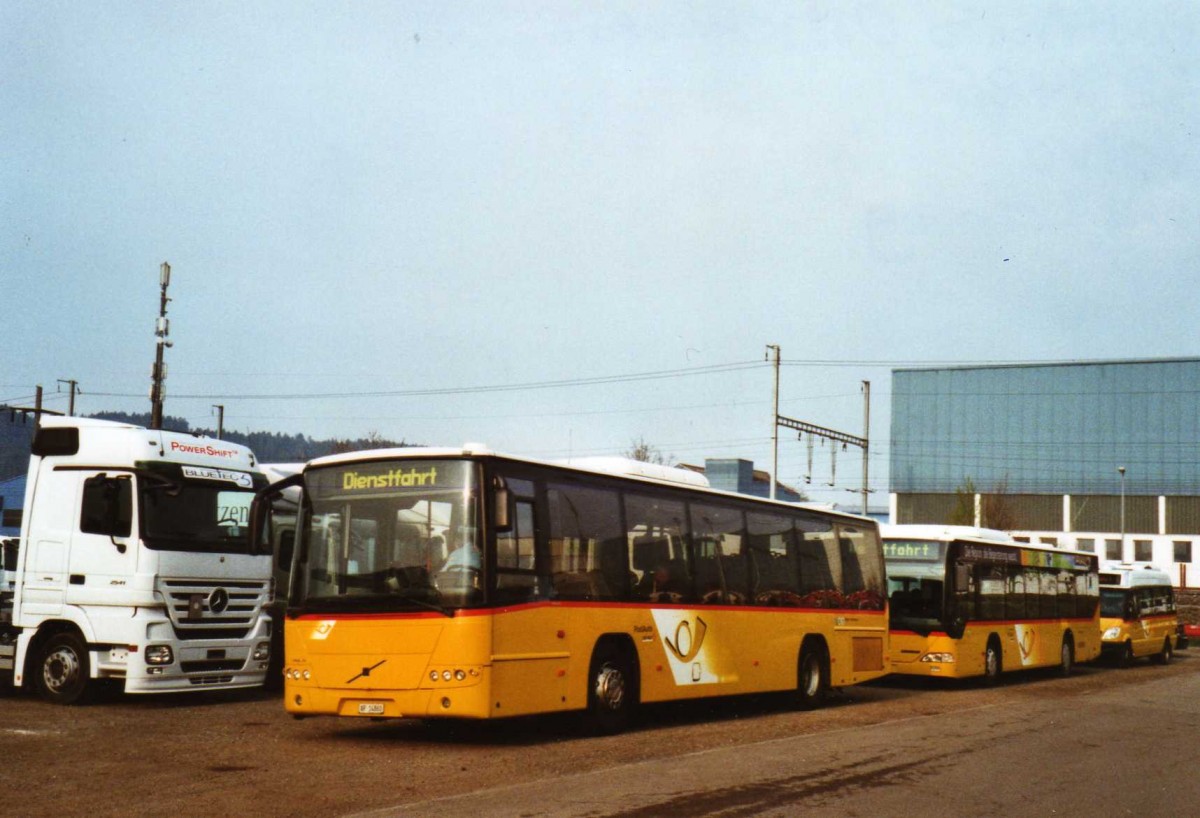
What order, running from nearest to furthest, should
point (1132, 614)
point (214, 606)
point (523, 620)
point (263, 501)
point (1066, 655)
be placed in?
point (523, 620)
point (263, 501)
point (214, 606)
point (1066, 655)
point (1132, 614)

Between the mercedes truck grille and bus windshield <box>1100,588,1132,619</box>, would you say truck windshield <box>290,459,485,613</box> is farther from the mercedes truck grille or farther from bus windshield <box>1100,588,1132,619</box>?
bus windshield <box>1100,588,1132,619</box>

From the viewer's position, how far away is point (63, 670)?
16.4m

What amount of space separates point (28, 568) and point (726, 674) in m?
8.88

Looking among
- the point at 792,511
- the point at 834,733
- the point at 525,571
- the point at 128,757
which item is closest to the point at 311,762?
the point at 128,757

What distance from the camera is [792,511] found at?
19.3 metres

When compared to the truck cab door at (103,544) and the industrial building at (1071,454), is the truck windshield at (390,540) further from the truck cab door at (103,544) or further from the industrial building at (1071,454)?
the industrial building at (1071,454)

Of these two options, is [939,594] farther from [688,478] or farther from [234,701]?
[234,701]

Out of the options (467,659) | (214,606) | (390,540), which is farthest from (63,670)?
(467,659)

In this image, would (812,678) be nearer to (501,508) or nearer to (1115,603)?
(501,508)

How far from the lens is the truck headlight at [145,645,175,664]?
16.0m

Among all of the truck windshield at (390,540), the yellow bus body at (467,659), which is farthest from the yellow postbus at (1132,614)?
the truck windshield at (390,540)

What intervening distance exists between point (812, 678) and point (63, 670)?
10.2 metres

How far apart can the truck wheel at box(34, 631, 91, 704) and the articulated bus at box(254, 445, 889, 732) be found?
3668 millimetres

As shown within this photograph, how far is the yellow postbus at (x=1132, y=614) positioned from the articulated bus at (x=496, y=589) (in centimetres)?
2330
